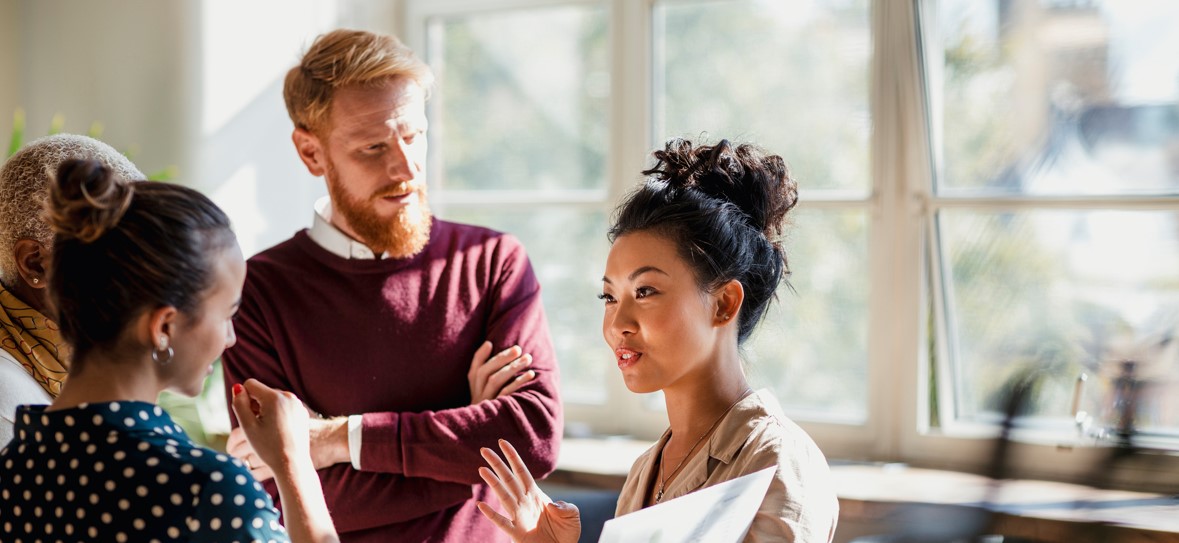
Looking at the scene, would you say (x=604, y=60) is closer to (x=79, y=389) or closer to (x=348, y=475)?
(x=348, y=475)

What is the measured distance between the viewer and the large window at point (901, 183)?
262 cm

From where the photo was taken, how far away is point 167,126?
10.6 feet

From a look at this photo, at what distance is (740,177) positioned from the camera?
5.62 ft

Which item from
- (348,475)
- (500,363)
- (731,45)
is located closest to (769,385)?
(731,45)

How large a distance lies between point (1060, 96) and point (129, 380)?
2.37m

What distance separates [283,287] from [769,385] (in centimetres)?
162

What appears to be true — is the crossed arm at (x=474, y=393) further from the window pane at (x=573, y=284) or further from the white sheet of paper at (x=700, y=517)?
the window pane at (x=573, y=284)

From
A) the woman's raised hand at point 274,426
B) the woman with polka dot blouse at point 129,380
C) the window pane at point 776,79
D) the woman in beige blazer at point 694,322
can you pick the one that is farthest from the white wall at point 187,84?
the woman with polka dot blouse at point 129,380

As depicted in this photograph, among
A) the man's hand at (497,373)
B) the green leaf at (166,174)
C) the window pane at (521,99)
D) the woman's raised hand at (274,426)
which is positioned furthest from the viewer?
the window pane at (521,99)

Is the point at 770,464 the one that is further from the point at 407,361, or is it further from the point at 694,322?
the point at 407,361

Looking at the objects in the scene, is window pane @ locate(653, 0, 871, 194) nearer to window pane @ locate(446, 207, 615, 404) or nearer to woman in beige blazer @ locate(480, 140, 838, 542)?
window pane @ locate(446, 207, 615, 404)

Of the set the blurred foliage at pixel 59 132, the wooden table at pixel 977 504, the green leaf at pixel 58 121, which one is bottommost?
the wooden table at pixel 977 504

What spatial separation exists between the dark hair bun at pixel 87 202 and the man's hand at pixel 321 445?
2.51 ft

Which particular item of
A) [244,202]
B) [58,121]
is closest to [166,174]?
[244,202]
